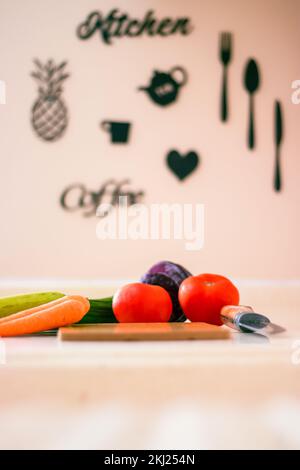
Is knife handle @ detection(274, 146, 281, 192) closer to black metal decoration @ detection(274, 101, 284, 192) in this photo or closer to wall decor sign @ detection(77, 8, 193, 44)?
black metal decoration @ detection(274, 101, 284, 192)

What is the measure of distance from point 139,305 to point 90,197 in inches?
77.7

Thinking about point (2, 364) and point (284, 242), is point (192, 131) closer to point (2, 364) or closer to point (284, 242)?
point (284, 242)

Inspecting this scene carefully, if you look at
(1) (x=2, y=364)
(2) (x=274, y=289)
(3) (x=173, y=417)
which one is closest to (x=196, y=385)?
(3) (x=173, y=417)

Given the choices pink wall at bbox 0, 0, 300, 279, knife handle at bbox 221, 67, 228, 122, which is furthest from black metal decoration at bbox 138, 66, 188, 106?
knife handle at bbox 221, 67, 228, 122

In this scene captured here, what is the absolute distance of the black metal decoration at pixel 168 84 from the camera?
2.76 metres

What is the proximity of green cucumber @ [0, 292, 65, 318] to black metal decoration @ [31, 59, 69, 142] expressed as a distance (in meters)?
2.03

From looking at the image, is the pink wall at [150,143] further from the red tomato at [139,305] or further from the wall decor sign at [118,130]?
the red tomato at [139,305]

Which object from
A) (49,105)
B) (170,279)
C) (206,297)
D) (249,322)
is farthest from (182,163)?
(249,322)

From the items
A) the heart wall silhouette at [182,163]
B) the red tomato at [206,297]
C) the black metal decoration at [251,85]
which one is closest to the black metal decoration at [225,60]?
the black metal decoration at [251,85]

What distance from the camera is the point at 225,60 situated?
9.16ft

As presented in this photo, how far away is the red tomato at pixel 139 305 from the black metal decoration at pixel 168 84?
83.6 inches

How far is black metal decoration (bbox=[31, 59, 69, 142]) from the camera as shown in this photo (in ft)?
8.88

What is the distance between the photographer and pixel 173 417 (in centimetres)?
40

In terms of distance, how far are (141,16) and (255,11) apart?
59cm
